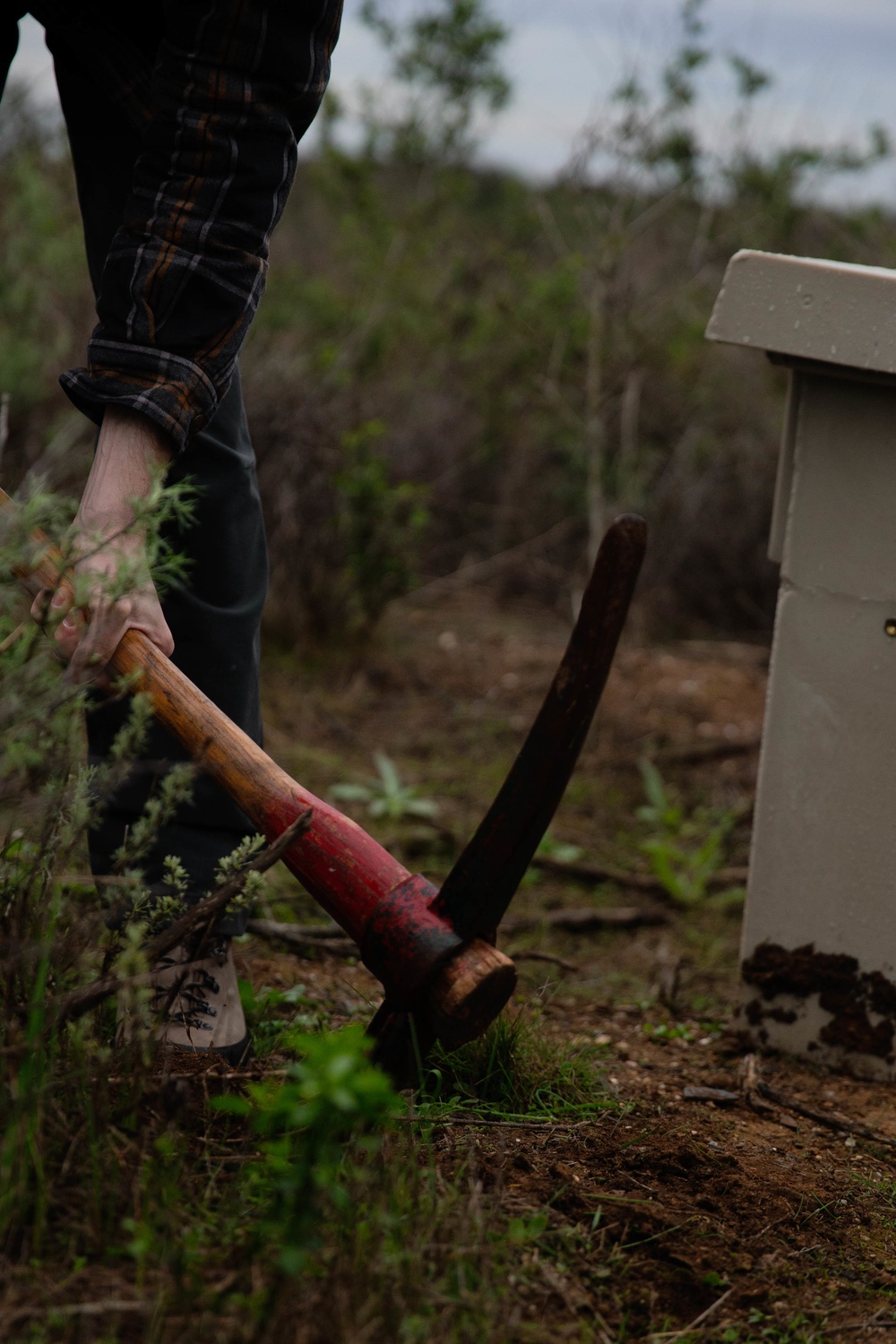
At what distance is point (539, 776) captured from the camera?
1.55 meters

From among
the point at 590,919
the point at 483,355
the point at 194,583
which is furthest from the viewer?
the point at 483,355

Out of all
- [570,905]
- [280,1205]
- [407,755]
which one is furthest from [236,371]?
[407,755]

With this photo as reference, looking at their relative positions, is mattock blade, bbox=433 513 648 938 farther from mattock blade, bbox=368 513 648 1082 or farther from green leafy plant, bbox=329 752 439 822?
green leafy plant, bbox=329 752 439 822

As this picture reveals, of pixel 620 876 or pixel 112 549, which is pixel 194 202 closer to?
pixel 112 549

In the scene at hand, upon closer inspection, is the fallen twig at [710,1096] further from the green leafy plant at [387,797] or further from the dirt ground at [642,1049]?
the green leafy plant at [387,797]

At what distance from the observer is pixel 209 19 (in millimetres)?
1579

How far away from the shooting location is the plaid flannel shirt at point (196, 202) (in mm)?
1597

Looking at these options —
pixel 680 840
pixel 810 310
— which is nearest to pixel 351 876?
pixel 810 310

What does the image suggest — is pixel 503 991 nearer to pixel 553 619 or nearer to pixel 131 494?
pixel 131 494

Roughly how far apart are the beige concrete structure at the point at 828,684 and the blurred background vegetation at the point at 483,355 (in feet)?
9.12

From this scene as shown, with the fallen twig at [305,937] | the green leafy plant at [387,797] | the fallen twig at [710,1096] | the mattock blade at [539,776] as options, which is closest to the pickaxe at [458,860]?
the mattock blade at [539,776]

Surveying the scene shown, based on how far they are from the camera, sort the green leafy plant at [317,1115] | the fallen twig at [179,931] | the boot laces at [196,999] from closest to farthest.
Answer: the green leafy plant at [317,1115], the fallen twig at [179,931], the boot laces at [196,999]

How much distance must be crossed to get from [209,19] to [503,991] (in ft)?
4.32

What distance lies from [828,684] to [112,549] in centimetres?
129
